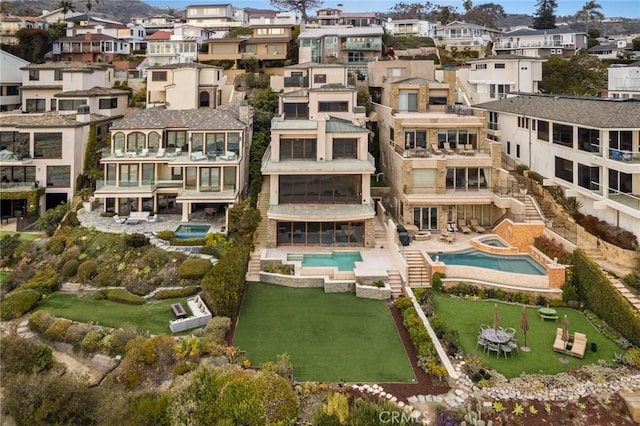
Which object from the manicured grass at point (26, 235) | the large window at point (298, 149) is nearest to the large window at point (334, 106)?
the large window at point (298, 149)

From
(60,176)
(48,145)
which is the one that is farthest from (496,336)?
(48,145)

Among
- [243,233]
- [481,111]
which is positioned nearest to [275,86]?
[481,111]

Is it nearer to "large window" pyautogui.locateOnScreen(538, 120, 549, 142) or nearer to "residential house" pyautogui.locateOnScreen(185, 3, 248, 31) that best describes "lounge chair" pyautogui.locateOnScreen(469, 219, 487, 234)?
"large window" pyautogui.locateOnScreen(538, 120, 549, 142)

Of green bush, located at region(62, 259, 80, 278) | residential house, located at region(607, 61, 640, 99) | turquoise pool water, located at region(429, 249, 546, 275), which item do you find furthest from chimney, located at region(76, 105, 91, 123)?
residential house, located at region(607, 61, 640, 99)

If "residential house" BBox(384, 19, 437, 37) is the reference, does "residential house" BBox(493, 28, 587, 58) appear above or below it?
below

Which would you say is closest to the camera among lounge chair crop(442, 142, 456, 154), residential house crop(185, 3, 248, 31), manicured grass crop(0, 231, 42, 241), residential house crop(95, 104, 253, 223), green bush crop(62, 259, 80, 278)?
green bush crop(62, 259, 80, 278)
